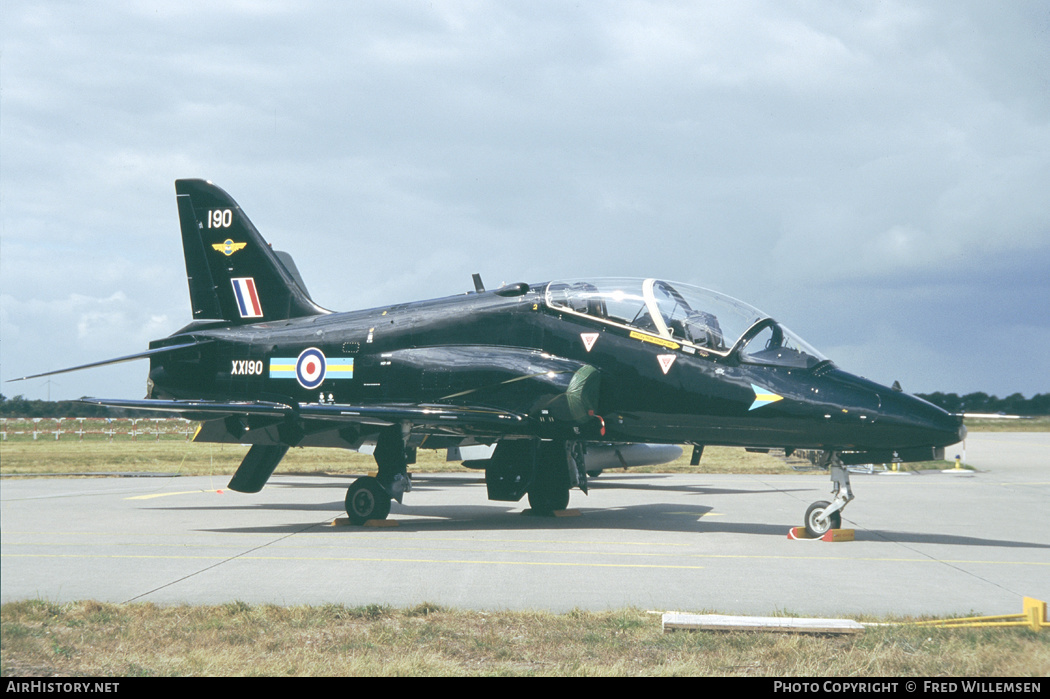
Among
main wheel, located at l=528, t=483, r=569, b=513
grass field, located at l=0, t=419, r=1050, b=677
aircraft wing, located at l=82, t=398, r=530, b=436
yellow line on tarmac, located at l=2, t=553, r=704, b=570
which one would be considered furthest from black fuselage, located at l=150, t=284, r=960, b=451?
grass field, located at l=0, t=419, r=1050, b=677

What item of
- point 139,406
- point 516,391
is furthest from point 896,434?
point 139,406

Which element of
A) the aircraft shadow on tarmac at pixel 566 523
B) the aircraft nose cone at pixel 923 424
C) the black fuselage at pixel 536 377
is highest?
the black fuselage at pixel 536 377

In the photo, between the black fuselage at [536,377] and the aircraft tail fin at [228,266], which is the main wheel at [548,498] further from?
the aircraft tail fin at [228,266]

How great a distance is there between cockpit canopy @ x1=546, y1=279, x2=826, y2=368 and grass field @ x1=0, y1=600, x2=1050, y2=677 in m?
6.05

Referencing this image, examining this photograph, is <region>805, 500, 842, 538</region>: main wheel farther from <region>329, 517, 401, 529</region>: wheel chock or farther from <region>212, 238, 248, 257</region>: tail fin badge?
<region>212, 238, 248, 257</region>: tail fin badge

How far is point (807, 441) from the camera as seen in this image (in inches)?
459

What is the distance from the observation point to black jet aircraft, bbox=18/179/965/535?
Result: 1175cm

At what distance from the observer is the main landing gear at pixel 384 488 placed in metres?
13.6

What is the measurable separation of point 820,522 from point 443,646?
7.78m

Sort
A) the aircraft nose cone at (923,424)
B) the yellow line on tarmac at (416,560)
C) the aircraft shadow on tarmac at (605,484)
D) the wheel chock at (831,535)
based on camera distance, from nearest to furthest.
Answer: the yellow line on tarmac at (416,560) < the aircraft nose cone at (923,424) < the wheel chock at (831,535) < the aircraft shadow on tarmac at (605,484)

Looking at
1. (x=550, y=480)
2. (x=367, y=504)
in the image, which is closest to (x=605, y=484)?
(x=550, y=480)

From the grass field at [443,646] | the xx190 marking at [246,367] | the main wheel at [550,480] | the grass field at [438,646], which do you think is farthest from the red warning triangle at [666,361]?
the xx190 marking at [246,367]
